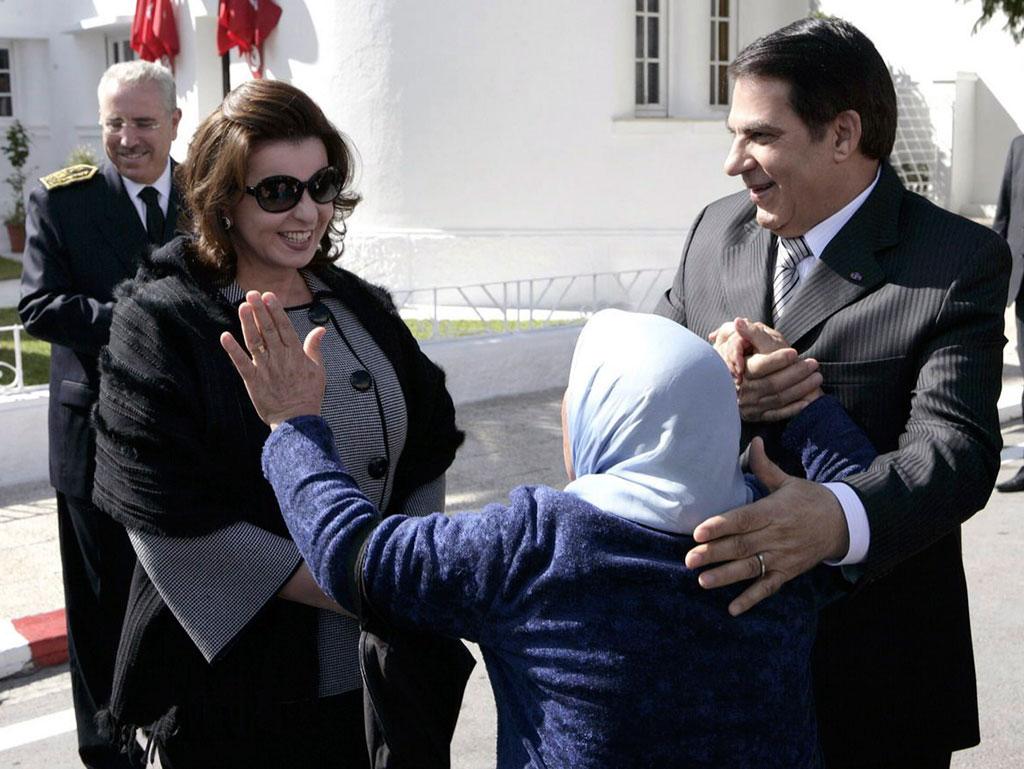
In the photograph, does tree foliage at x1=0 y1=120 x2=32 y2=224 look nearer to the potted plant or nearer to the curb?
the potted plant

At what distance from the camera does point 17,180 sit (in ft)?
62.8

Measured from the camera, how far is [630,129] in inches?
513

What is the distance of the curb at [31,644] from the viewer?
5.44 m

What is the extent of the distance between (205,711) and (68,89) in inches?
738

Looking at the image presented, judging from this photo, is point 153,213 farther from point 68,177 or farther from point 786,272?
point 786,272

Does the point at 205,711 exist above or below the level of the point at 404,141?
below

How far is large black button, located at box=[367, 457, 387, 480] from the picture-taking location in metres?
2.78

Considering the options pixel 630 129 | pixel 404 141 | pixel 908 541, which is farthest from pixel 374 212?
pixel 908 541

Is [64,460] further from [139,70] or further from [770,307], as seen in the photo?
[770,307]

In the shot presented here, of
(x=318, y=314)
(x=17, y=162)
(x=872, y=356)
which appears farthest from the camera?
(x=17, y=162)

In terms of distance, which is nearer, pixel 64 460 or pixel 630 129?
pixel 64 460

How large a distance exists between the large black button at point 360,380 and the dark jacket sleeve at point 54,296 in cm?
160

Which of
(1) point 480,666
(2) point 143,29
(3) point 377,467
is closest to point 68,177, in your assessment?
(3) point 377,467

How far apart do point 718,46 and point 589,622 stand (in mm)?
12565
